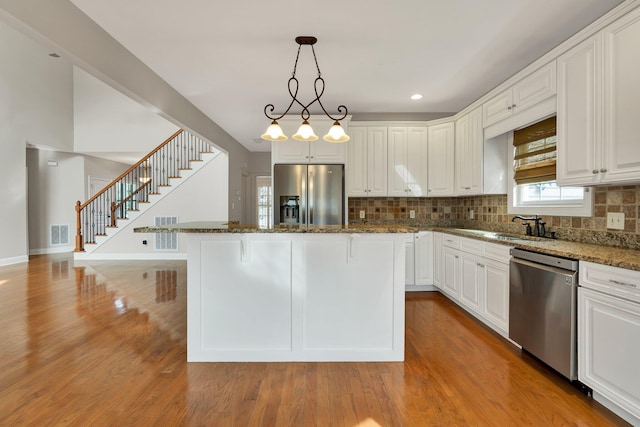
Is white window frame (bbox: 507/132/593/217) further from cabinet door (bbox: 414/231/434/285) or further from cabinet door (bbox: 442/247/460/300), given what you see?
cabinet door (bbox: 414/231/434/285)

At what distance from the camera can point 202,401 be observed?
6.80ft

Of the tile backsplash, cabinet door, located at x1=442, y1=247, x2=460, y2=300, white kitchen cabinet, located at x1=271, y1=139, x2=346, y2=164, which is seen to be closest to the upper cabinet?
the tile backsplash

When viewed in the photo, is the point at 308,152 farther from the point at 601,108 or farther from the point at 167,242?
the point at 167,242

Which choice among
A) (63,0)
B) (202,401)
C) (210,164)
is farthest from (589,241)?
(210,164)

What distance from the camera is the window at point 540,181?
2.96 meters

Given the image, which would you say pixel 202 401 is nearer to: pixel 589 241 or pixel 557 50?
pixel 589 241

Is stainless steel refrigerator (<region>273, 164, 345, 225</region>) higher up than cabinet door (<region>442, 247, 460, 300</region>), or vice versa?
stainless steel refrigerator (<region>273, 164, 345, 225</region>)

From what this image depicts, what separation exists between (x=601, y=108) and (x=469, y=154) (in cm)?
196

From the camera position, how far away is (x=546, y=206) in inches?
A: 130

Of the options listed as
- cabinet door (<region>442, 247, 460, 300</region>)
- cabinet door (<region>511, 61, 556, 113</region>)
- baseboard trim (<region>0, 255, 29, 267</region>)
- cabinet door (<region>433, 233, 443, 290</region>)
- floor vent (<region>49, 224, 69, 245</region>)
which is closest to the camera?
cabinet door (<region>511, 61, 556, 113</region>)

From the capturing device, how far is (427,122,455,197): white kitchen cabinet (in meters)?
4.62

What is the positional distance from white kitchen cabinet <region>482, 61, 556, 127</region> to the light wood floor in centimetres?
213

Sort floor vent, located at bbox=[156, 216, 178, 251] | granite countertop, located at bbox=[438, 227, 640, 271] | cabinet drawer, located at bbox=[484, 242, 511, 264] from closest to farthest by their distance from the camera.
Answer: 1. granite countertop, located at bbox=[438, 227, 640, 271]
2. cabinet drawer, located at bbox=[484, 242, 511, 264]
3. floor vent, located at bbox=[156, 216, 178, 251]

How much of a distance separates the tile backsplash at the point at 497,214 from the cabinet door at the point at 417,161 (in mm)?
314
